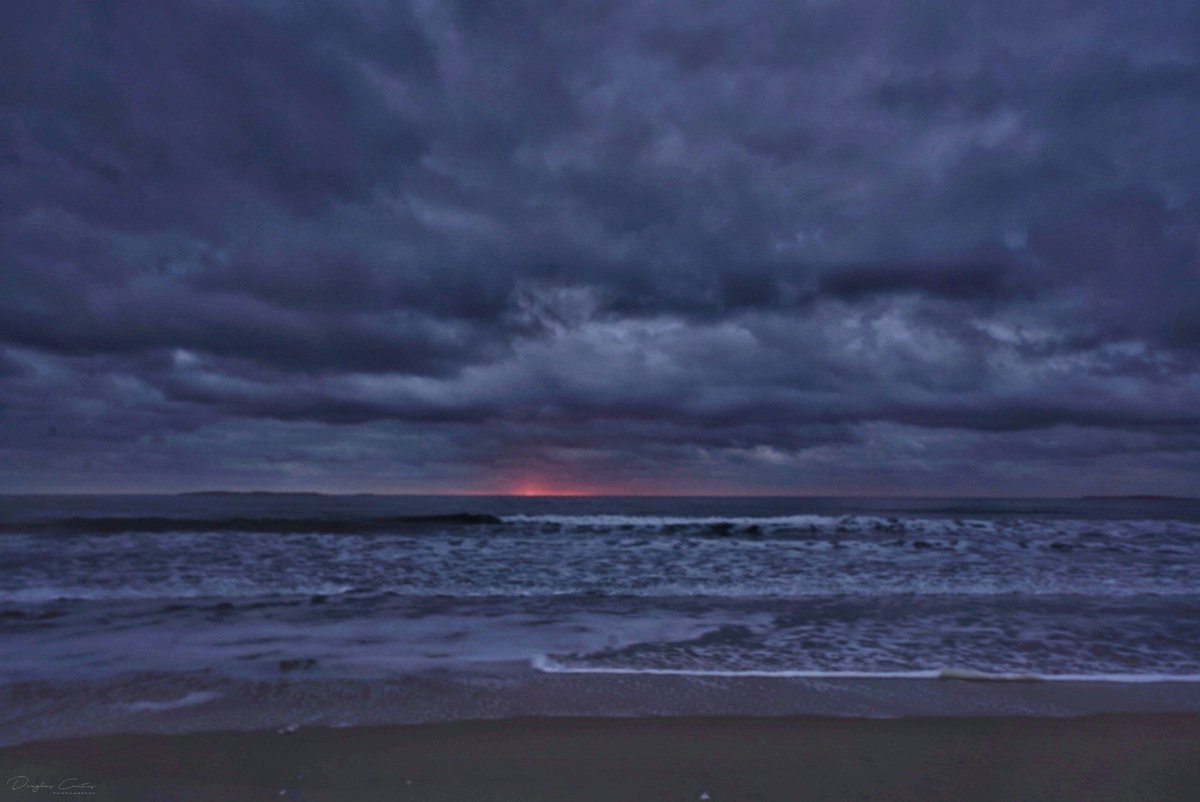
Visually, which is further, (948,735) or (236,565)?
(236,565)

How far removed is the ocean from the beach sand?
389 mm

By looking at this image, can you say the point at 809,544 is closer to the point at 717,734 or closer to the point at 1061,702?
the point at 1061,702

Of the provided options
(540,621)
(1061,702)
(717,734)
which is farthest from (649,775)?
(540,621)

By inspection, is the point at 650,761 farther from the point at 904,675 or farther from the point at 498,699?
the point at 904,675

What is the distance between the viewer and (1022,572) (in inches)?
560

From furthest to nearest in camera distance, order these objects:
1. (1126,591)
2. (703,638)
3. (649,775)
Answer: (1126,591), (703,638), (649,775)

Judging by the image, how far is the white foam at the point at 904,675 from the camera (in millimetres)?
6078

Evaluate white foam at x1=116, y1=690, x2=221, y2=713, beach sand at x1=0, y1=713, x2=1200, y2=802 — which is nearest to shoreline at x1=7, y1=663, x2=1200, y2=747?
white foam at x1=116, y1=690, x2=221, y2=713

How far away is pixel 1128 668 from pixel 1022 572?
873 centimetres

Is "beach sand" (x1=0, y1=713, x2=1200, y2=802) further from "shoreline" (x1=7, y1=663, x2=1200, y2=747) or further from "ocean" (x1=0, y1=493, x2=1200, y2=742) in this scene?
"ocean" (x1=0, y1=493, x2=1200, y2=742)
